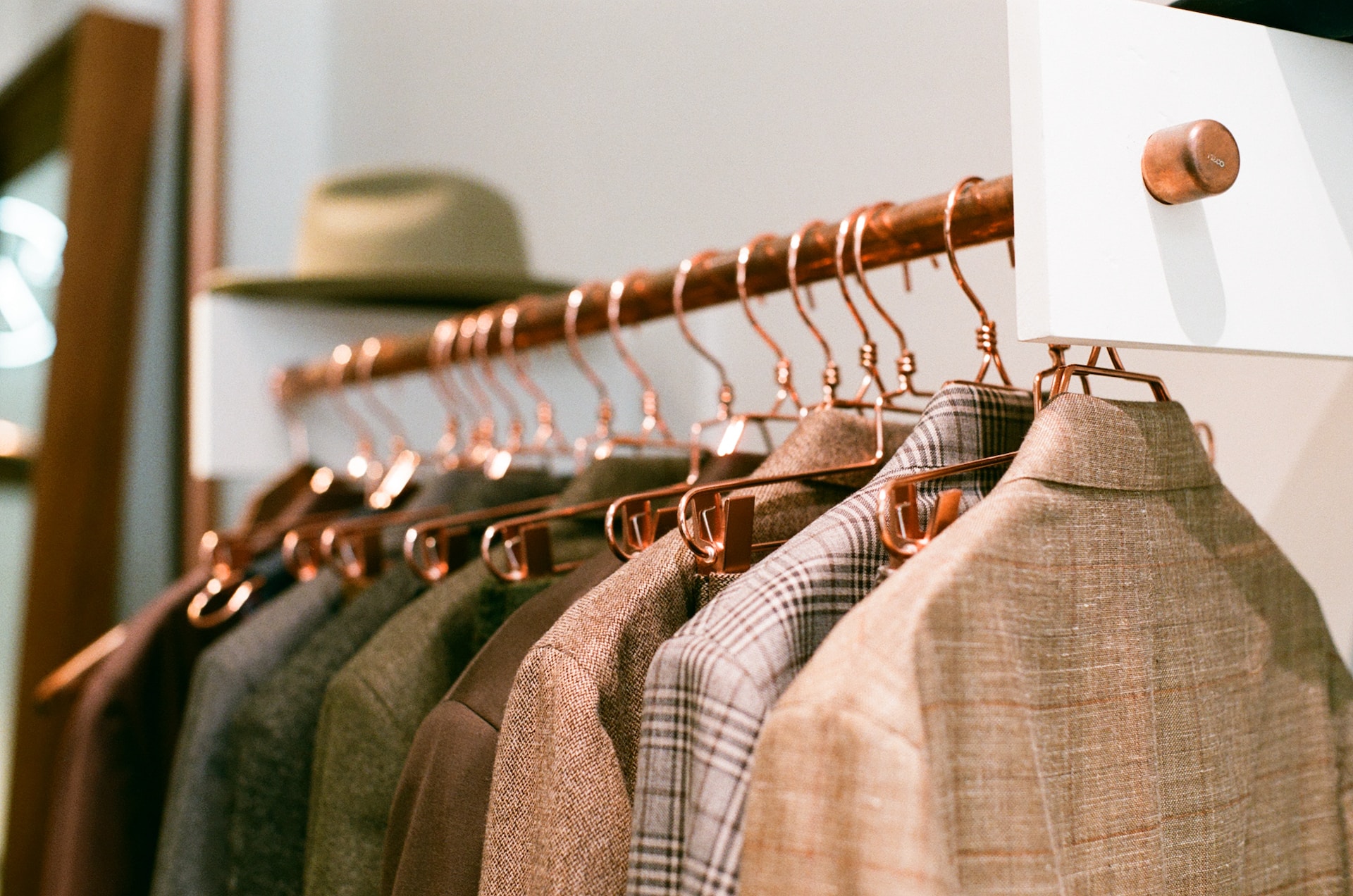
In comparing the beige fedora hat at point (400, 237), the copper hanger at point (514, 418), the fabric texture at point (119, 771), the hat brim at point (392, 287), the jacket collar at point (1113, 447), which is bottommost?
the fabric texture at point (119, 771)

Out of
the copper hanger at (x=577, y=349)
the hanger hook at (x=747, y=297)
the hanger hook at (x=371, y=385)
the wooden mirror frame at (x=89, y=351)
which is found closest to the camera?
the hanger hook at (x=747, y=297)

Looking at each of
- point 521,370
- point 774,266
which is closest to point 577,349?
point 521,370

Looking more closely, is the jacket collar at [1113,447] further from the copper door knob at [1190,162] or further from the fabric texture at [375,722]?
the fabric texture at [375,722]

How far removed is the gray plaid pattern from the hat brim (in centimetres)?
78

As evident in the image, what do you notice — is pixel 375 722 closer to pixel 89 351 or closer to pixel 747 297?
pixel 747 297

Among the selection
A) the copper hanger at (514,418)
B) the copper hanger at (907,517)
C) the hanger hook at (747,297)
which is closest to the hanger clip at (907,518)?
the copper hanger at (907,517)

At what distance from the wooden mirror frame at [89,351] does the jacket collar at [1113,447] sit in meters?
1.66

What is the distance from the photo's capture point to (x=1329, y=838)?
51 cm

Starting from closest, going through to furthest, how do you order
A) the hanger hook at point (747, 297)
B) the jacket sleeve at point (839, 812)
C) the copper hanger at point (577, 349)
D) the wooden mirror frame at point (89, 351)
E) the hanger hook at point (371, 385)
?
1. the jacket sleeve at point (839, 812)
2. the hanger hook at point (747, 297)
3. the copper hanger at point (577, 349)
4. the hanger hook at point (371, 385)
5. the wooden mirror frame at point (89, 351)

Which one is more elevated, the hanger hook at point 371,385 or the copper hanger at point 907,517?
the hanger hook at point 371,385

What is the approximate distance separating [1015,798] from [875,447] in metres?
0.24

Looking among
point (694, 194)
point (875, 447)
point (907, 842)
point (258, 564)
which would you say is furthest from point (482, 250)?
point (907, 842)

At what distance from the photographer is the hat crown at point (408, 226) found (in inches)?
49.6

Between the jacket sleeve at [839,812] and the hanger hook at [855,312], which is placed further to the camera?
the hanger hook at [855,312]
